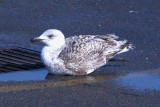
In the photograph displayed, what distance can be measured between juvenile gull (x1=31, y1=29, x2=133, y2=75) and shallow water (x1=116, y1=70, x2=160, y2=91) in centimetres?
64

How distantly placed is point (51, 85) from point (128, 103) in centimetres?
143

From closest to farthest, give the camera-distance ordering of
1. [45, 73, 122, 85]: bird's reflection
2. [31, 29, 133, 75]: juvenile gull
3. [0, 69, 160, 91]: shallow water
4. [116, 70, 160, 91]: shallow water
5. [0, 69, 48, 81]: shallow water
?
[116, 70, 160, 91]: shallow water < [0, 69, 160, 91]: shallow water < [45, 73, 122, 85]: bird's reflection < [0, 69, 48, 81]: shallow water < [31, 29, 133, 75]: juvenile gull

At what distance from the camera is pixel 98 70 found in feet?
27.7

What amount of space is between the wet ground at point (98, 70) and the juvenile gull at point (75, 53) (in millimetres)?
146

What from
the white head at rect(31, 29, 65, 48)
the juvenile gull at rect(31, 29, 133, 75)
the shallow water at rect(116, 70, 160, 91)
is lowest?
the shallow water at rect(116, 70, 160, 91)

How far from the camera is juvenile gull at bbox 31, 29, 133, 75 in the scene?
26.4 feet

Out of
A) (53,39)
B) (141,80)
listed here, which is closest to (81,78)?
(53,39)

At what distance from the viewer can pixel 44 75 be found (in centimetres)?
817

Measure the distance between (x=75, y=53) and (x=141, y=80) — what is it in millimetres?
1216

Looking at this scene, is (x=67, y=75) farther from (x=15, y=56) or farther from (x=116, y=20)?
(x=116, y=20)

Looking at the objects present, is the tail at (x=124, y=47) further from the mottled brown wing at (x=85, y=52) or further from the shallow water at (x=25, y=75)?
the shallow water at (x=25, y=75)

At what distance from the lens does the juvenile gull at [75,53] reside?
8039 mm

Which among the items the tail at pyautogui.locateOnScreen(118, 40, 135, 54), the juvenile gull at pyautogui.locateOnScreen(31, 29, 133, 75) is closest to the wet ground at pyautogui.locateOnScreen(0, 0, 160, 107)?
the juvenile gull at pyautogui.locateOnScreen(31, 29, 133, 75)

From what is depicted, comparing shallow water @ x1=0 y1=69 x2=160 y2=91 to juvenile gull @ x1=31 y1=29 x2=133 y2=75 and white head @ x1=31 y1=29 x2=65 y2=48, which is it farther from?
white head @ x1=31 y1=29 x2=65 y2=48
